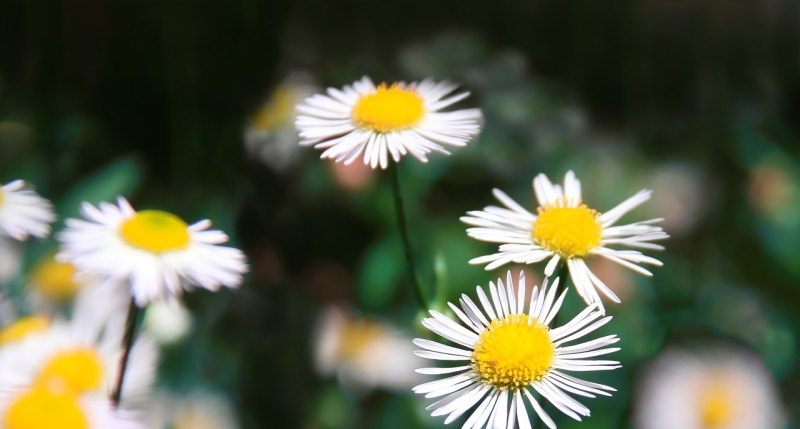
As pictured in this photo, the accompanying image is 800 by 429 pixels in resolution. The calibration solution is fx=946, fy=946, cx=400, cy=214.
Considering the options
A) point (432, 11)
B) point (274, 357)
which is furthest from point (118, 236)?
point (432, 11)

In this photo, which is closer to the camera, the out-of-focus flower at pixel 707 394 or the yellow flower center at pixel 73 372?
the yellow flower center at pixel 73 372

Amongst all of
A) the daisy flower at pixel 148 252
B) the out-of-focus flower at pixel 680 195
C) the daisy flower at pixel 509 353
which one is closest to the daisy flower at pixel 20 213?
the daisy flower at pixel 148 252

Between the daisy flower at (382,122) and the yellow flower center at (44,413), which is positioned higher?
the daisy flower at (382,122)

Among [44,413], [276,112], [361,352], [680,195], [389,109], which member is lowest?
[44,413]

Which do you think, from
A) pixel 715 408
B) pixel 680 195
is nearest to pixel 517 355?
pixel 715 408

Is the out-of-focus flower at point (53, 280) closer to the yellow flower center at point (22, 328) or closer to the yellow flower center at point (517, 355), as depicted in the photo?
the yellow flower center at point (22, 328)

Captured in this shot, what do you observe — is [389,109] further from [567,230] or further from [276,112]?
[276,112]

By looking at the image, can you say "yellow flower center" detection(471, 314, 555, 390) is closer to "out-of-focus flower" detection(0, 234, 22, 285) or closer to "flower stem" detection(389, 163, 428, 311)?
"flower stem" detection(389, 163, 428, 311)

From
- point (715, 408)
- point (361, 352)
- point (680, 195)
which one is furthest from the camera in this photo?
point (680, 195)
